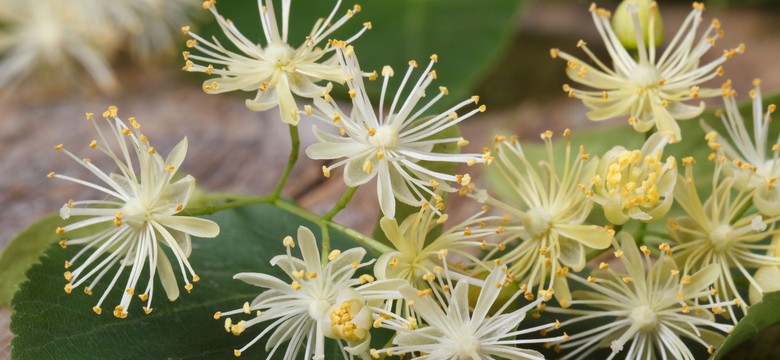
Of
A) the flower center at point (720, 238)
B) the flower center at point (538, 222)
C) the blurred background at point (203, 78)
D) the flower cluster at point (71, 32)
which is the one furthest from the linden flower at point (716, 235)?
the flower cluster at point (71, 32)

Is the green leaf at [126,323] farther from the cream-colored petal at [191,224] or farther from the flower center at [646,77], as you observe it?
the flower center at [646,77]

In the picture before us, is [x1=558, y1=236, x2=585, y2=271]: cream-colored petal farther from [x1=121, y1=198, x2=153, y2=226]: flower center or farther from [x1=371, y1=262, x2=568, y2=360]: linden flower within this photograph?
[x1=121, y1=198, x2=153, y2=226]: flower center

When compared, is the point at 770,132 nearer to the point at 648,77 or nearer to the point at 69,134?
the point at 648,77

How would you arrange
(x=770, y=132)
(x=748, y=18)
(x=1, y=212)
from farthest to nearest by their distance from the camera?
(x=748, y=18) → (x=1, y=212) → (x=770, y=132)

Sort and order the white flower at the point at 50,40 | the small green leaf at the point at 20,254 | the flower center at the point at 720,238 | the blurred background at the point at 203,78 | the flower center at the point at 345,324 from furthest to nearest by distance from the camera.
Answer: the white flower at the point at 50,40 < the blurred background at the point at 203,78 < the small green leaf at the point at 20,254 < the flower center at the point at 720,238 < the flower center at the point at 345,324

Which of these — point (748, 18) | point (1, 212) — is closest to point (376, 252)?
point (1, 212)

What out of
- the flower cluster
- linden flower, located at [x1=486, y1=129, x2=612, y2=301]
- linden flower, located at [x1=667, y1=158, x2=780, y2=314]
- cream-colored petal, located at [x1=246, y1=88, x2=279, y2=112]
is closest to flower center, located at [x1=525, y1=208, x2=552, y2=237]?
linden flower, located at [x1=486, y1=129, x2=612, y2=301]
